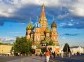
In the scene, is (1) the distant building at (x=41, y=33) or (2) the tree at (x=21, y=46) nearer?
(2) the tree at (x=21, y=46)

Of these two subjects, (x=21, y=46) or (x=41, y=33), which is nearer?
(x=21, y=46)

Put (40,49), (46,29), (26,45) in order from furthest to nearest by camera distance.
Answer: (46,29) → (40,49) → (26,45)

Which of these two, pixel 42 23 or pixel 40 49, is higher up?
pixel 42 23

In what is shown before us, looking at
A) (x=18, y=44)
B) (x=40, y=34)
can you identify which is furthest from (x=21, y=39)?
(x=40, y=34)

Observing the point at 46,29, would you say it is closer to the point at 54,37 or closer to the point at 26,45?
the point at 54,37

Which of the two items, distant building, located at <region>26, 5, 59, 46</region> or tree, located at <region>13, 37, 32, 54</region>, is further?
distant building, located at <region>26, 5, 59, 46</region>

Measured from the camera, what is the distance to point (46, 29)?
194625 mm

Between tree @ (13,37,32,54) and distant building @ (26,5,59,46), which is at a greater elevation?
distant building @ (26,5,59,46)

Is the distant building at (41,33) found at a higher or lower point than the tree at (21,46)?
higher

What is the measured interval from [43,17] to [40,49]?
87.4 ft

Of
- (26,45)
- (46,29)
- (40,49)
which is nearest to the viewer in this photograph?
(26,45)

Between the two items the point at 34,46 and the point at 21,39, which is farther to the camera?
Result: the point at 34,46

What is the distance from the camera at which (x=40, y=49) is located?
181375 millimetres

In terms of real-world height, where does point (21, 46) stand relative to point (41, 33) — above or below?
below
